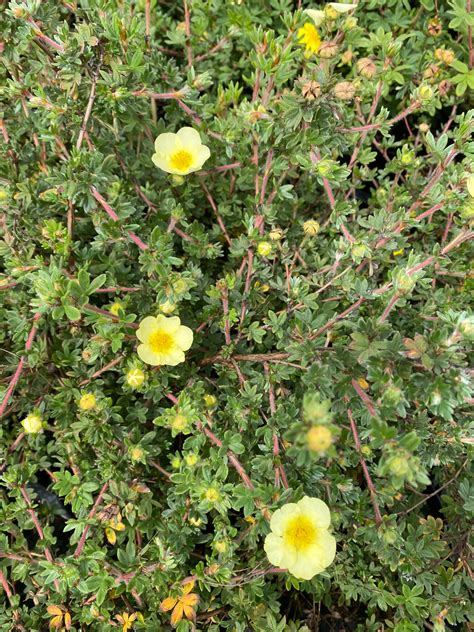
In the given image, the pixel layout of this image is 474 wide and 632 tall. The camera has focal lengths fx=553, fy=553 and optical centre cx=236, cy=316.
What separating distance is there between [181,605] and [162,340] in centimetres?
89

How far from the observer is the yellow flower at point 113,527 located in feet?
6.08

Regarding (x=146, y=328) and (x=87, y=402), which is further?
(x=146, y=328)

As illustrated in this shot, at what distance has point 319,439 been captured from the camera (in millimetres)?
1273

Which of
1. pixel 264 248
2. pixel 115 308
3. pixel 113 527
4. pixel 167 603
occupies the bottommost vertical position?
pixel 167 603

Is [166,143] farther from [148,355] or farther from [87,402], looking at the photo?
[87,402]

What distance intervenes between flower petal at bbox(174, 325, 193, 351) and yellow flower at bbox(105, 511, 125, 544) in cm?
61

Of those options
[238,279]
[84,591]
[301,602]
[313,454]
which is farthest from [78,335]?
[301,602]

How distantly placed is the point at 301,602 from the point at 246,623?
44cm

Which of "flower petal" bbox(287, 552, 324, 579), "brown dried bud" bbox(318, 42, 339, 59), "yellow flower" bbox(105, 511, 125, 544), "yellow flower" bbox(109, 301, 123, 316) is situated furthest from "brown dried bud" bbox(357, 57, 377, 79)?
"yellow flower" bbox(105, 511, 125, 544)

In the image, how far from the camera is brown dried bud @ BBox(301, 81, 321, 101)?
171cm

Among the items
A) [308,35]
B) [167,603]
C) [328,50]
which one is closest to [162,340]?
[167,603]

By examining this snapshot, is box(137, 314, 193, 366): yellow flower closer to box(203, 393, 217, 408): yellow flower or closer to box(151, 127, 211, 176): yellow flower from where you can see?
box(203, 393, 217, 408): yellow flower

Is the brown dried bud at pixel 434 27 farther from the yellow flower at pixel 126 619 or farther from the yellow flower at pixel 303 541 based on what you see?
the yellow flower at pixel 126 619

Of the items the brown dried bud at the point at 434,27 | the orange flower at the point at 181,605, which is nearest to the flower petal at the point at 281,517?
the orange flower at the point at 181,605
